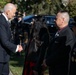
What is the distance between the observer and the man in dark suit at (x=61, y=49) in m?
7.02

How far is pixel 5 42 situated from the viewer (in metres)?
8.11

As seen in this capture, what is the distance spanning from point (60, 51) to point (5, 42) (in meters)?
1.49

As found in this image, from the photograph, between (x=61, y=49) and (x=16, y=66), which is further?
(x=16, y=66)

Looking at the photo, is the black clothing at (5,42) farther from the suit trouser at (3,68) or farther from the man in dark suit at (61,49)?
the man in dark suit at (61,49)

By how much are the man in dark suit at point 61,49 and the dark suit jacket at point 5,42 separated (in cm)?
→ 117

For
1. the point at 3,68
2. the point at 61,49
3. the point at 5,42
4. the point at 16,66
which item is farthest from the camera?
the point at 16,66

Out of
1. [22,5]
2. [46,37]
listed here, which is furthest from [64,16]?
[22,5]

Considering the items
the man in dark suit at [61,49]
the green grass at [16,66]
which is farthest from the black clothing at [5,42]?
the green grass at [16,66]

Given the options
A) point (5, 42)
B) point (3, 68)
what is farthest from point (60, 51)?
point (3, 68)

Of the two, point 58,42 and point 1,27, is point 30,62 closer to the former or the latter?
point 1,27

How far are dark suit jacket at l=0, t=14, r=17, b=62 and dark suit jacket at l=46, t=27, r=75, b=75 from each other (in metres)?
1.19

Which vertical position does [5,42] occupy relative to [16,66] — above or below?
above

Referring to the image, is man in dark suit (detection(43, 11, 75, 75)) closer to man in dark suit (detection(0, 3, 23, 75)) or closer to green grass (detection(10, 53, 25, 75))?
man in dark suit (detection(0, 3, 23, 75))

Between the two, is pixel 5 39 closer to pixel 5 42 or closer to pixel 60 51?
pixel 5 42
